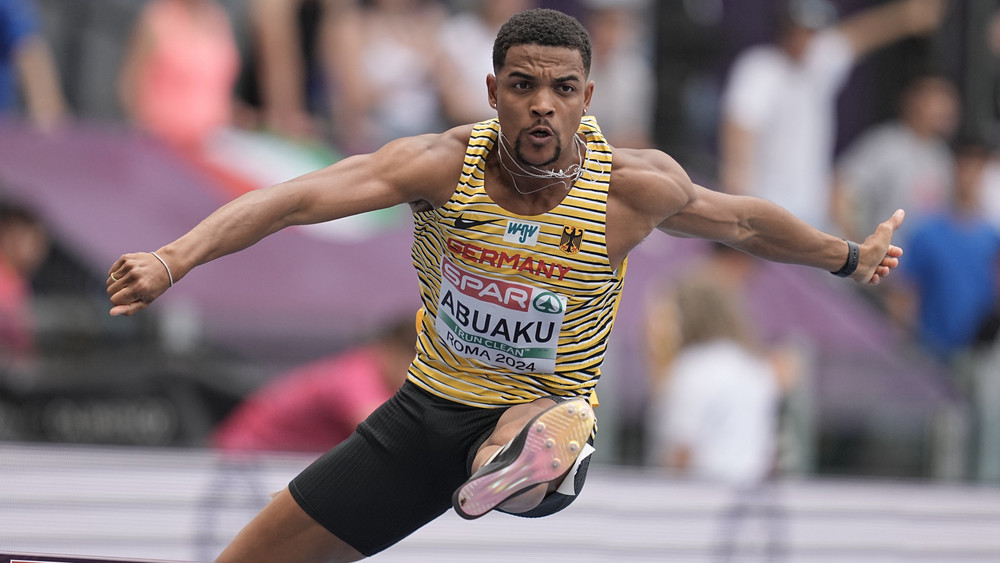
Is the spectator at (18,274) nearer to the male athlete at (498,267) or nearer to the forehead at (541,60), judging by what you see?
the male athlete at (498,267)

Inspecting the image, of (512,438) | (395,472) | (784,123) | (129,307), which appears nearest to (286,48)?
(784,123)

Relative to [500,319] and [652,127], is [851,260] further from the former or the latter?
[652,127]

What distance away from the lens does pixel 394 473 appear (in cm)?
495

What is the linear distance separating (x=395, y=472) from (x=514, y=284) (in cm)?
81

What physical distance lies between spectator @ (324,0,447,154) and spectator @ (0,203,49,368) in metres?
2.50

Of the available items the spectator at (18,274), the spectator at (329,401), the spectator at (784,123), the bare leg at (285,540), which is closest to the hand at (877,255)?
the bare leg at (285,540)

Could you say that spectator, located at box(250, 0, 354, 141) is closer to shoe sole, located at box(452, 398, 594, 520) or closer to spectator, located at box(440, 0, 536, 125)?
spectator, located at box(440, 0, 536, 125)

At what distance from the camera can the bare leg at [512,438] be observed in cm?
454

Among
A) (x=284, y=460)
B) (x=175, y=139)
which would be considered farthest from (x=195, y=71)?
(x=284, y=460)

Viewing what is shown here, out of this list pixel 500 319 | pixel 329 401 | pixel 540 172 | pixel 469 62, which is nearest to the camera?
pixel 540 172

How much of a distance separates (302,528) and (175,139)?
5588 millimetres

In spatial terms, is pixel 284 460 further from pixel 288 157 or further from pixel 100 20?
pixel 100 20

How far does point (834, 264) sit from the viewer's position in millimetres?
5129

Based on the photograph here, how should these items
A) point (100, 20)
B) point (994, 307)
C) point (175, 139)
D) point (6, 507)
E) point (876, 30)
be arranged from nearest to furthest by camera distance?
point (6, 507) → point (175, 139) → point (994, 307) → point (100, 20) → point (876, 30)
